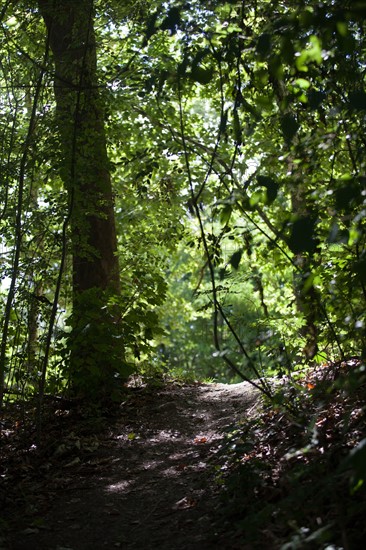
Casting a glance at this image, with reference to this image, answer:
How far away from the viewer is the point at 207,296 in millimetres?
6043

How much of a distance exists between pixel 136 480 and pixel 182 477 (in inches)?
16.4

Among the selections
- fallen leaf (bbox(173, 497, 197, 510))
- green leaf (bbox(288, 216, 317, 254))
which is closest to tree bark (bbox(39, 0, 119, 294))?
fallen leaf (bbox(173, 497, 197, 510))

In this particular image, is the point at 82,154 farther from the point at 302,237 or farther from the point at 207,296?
the point at 302,237

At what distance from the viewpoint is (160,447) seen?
589 centimetres

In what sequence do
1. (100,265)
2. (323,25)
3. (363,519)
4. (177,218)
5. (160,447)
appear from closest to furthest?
(323,25) → (363,519) → (160,447) → (100,265) → (177,218)

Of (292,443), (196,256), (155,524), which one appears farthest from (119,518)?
(196,256)

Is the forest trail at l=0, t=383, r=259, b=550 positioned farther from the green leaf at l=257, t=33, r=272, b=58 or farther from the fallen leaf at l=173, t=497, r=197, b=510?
the green leaf at l=257, t=33, r=272, b=58

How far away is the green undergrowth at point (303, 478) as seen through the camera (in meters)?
2.73

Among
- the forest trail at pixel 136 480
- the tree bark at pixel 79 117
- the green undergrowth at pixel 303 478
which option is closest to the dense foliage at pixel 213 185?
the tree bark at pixel 79 117

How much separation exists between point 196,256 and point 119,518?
11.9 metres

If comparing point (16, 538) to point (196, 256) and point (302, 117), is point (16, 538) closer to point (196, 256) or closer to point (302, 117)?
point (302, 117)

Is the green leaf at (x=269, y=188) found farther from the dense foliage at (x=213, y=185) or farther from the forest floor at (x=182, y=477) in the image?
the forest floor at (x=182, y=477)

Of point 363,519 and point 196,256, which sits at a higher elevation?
point 196,256

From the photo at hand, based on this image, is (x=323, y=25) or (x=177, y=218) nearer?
(x=323, y=25)
